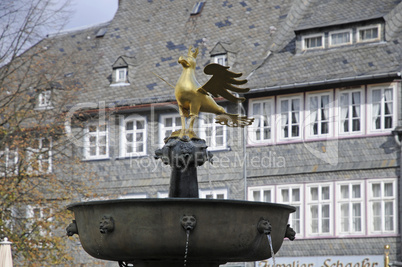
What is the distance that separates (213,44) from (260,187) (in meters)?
5.72

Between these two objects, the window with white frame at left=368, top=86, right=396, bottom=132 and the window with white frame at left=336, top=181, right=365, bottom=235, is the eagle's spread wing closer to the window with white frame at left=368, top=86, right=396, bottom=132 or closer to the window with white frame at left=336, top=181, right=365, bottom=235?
the window with white frame at left=368, top=86, right=396, bottom=132

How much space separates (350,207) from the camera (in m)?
26.6

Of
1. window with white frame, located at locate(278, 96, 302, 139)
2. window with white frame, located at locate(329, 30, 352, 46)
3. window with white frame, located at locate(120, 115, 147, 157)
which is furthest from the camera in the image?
window with white frame, located at locate(120, 115, 147, 157)

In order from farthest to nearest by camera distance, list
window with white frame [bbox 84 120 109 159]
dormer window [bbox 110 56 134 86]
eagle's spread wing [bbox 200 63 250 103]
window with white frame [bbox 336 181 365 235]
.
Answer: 1. dormer window [bbox 110 56 134 86]
2. window with white frame [bbox 84 120 109 159]
3. window with white frame [bbox 336 181 365 235]
4. eagle's spread wing [bbox 200 63 250 103]

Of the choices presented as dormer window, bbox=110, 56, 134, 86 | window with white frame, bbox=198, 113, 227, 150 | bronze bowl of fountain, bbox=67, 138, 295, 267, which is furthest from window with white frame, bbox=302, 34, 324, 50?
bronze bowl of fountain, bbox=67, 138, 295, 267

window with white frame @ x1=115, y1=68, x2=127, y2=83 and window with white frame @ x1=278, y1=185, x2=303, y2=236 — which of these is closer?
window with white frame @ x1=278, y1=185, x2=303, y2=236

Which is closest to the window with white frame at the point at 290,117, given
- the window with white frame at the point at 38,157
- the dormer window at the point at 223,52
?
the dormer window at the point at 223,52

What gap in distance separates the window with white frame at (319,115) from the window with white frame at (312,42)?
1937mm

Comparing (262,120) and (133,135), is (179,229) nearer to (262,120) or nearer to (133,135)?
(262,120)

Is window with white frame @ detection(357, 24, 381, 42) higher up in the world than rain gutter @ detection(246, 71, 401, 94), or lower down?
higher up

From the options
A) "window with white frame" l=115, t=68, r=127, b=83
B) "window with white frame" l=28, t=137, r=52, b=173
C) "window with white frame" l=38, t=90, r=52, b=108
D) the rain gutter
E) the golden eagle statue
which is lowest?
"window with white frame" l=28, t=137, r=52, b=173

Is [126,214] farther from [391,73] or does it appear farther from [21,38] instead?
[391,73]

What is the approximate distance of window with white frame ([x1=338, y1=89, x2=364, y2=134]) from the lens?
2683 centimetres

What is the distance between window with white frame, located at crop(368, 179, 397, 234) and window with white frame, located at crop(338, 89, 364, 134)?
5.99 ft
